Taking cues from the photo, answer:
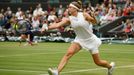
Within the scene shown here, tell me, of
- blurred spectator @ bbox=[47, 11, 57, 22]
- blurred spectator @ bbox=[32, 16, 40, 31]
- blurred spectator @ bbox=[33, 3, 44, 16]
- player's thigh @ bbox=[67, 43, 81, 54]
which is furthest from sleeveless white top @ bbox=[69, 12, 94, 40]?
blurred spectator @ bbox=[33, 3, 44, 16]

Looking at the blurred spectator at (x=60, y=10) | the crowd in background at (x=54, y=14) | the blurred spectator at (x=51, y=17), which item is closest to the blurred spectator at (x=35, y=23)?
the crowd in background at (x=54, y=14)

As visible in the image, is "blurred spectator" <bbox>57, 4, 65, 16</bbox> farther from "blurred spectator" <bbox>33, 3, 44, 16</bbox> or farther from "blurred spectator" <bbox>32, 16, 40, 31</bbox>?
"blurred spectator" <bbox>32, 16, 40, 31</bbox>

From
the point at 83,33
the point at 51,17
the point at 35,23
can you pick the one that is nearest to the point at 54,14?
the point at 51,17

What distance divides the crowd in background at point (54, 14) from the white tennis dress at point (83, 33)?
20260 millimetres

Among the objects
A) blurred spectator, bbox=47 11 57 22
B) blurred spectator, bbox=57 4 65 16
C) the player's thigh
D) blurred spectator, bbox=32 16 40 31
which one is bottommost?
blurred spectator, bbox=32 16 40 31

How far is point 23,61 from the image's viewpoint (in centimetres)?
2003

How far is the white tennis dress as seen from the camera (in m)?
13.8

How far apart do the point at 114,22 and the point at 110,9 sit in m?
1.00

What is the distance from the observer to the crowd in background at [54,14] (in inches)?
1460

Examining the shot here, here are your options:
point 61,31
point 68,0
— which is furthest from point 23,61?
point 68,0

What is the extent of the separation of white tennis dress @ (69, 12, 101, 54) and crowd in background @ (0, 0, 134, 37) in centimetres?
2026

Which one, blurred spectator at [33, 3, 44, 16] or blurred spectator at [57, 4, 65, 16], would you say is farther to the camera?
blurred spectator at [33, 3, 44, 16]

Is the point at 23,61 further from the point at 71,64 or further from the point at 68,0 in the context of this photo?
the point at 68,0

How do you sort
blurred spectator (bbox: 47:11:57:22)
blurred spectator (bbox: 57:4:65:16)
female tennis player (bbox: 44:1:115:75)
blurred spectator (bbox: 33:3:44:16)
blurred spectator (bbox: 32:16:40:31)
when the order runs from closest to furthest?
1. female tennis player (bbox: 44:1:115:75)
2. blurred spectator (bbox: 47:11:57:22)
3. blurred spectator (bbox: 32:16:40:31)
4. blurred spectator (bbox: 57:4:65:16)
5. blurred spectator (bbox: 33:3:44:16)
